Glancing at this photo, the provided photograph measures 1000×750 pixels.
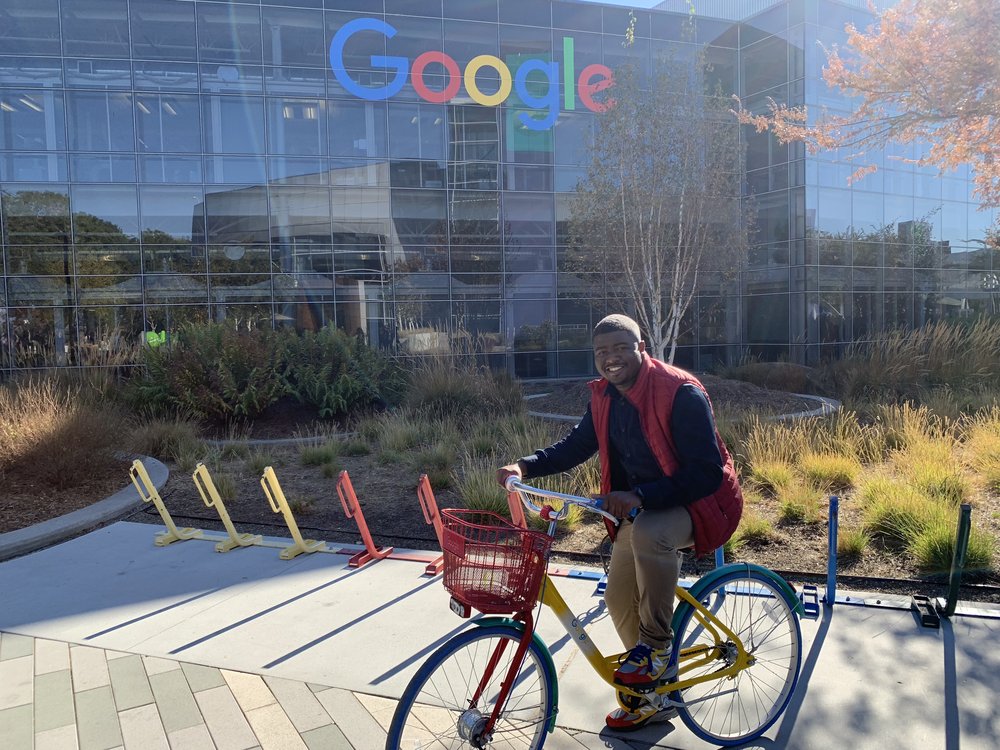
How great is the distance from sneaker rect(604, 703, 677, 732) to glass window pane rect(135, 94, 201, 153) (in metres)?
22.2

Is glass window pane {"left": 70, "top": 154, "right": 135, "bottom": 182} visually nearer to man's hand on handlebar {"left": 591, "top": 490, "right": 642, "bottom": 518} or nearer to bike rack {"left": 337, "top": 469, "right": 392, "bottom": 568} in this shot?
bike rack {"left": 337, "top": 469, "right": 392, "bottom": 568}

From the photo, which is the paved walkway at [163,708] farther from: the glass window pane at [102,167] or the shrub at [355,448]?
the glass window pane at [102,167]

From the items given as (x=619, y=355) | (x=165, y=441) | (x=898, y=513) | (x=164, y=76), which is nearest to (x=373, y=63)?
(x=164, y=76)

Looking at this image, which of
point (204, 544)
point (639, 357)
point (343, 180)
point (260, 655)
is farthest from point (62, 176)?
point (639, 357)

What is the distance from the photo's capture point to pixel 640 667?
3039mm

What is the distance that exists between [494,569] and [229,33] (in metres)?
23.5

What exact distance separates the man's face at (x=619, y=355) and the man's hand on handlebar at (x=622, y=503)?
50 cm

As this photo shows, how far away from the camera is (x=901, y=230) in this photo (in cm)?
2578

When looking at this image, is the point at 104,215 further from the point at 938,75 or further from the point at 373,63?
the point at 938,75

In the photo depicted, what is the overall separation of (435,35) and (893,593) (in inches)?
866

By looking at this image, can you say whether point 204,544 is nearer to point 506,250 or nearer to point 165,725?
point 165,725

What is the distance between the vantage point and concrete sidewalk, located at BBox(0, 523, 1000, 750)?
3381 millimetres

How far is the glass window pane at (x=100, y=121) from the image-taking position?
70.3 ft

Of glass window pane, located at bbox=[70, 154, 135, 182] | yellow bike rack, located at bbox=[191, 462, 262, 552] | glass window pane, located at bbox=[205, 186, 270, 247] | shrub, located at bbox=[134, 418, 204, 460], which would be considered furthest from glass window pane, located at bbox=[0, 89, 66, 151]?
yellow bike rack, located at bbox=[191, 462, 262, 552]
